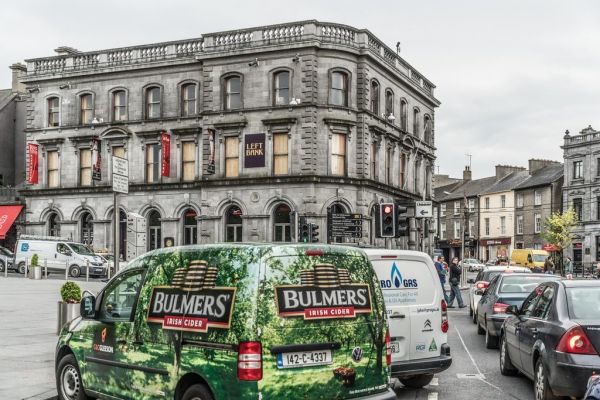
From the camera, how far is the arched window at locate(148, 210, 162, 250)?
46.5 meters

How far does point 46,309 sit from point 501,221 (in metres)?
65.9

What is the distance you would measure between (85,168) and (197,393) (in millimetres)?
44367

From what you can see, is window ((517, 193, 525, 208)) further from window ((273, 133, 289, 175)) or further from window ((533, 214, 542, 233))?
window ((273, 133, 289, 175))

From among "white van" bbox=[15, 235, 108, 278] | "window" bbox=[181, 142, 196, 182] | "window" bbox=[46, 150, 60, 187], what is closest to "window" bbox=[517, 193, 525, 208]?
"window" bbox=[181, 142, 196, 182]

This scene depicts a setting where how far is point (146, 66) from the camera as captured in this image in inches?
1848

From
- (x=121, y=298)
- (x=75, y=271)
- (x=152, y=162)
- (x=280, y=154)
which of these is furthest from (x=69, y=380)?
(x=152, y=162)

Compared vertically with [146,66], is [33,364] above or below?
below

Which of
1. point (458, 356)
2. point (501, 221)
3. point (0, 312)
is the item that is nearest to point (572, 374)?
point (458, 356)

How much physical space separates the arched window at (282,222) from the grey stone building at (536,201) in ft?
127

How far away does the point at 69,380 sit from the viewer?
28.6 ft

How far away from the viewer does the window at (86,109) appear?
4903 centimetres

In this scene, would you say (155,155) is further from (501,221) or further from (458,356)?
(501,221)

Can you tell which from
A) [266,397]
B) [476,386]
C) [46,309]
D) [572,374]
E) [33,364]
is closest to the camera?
[266,397]

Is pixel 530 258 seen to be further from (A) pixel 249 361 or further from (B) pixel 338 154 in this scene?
(A) pixel 249 361
